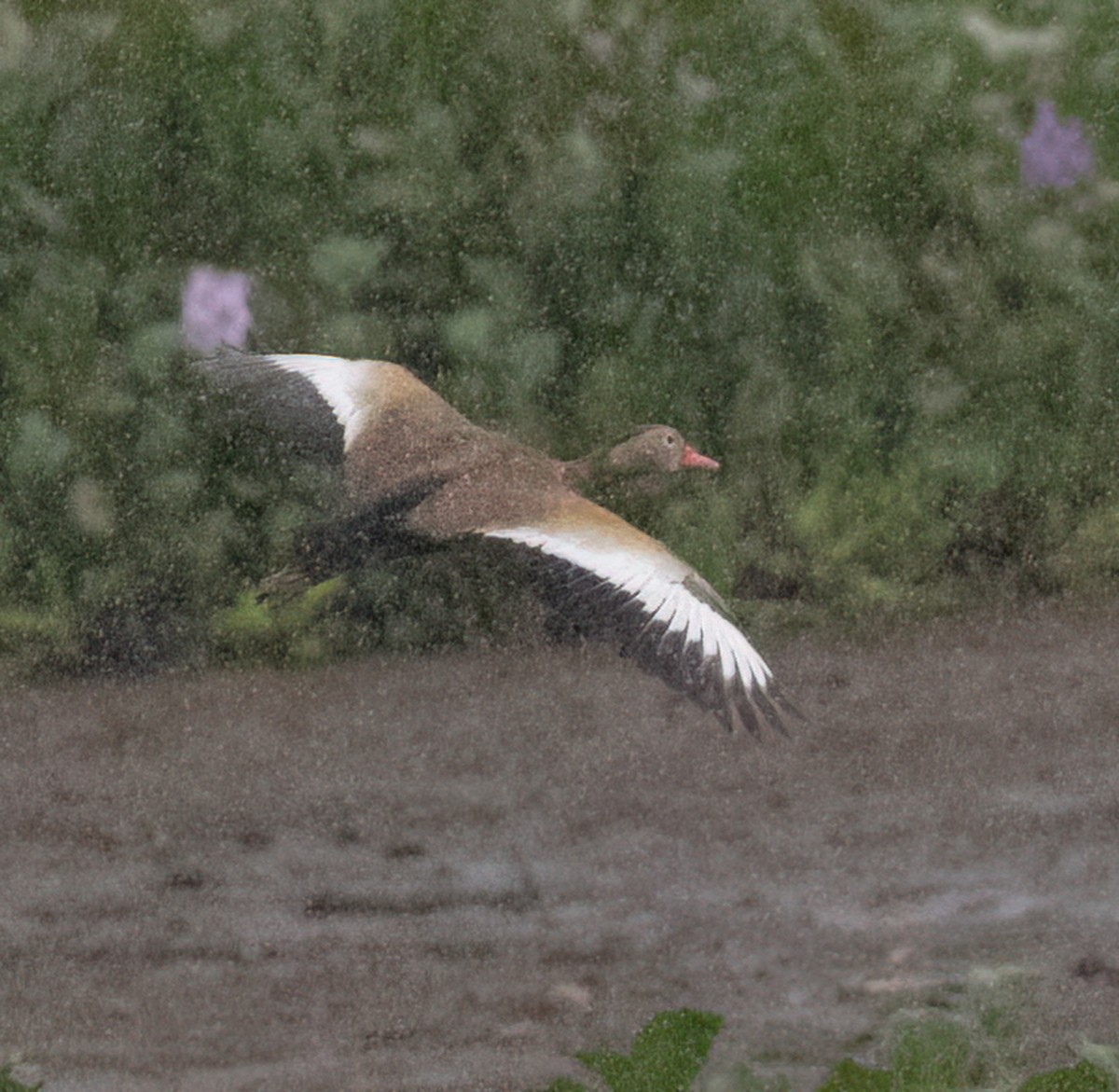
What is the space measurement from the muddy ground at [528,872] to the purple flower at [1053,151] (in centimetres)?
59

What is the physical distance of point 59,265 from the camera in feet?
5.14

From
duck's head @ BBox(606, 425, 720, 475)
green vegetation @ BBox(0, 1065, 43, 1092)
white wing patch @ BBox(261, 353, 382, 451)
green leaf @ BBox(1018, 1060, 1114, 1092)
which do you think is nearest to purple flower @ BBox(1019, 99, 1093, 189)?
duck's head @ BBox(606, 425, 720, 475)

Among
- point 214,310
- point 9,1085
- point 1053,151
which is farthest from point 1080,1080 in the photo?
point 214,310

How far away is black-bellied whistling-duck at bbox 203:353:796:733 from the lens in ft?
4.19

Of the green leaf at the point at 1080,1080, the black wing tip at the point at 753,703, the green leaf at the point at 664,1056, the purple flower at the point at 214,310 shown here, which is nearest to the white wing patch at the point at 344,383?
the purple flower at the point at 214,310

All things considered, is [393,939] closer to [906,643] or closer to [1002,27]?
[906,643]

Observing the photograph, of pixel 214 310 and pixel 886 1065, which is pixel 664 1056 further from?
pixel 214 310

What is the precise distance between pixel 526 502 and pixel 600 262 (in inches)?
14.9

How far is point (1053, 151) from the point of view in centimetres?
158

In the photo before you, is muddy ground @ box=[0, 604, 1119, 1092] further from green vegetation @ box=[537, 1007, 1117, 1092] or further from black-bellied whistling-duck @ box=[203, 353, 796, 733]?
black-bellied whistling-duck @ box=[203, 353, 796, 733]

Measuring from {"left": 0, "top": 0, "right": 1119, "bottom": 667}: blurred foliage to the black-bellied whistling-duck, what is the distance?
114 mm

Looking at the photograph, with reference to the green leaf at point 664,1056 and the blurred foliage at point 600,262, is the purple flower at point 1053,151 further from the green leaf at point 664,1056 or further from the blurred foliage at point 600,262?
the green leaf at point 664,1056

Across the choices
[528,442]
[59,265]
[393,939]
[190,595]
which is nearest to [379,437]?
Answer: [528,442]

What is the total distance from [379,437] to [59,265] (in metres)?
0.51
